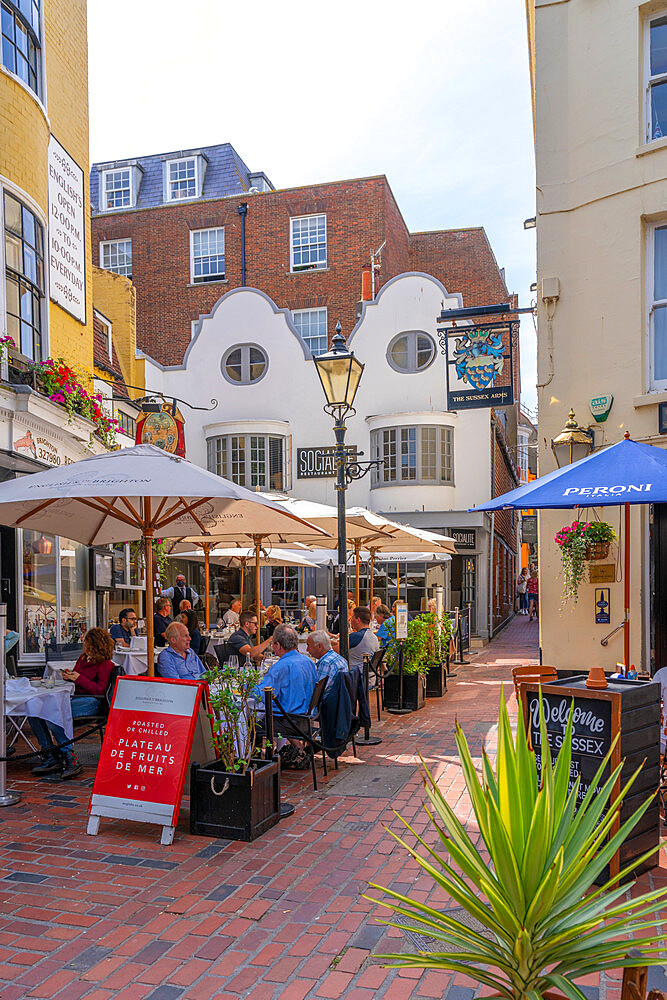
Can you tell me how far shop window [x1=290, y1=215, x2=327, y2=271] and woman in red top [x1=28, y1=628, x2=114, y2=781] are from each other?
2246 cm

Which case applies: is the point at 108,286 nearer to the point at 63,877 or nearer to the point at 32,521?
the point at 32,521

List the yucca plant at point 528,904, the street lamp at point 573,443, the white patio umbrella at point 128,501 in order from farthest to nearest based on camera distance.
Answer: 1. the street lamp at point 573,443
2. the white patio umbrella at point 128,501
3. the yucca plant at point 528,904

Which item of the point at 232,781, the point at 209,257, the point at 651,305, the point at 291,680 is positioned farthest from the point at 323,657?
the point at 209,257

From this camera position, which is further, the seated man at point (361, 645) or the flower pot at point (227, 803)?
the seated man at point (361, 645)

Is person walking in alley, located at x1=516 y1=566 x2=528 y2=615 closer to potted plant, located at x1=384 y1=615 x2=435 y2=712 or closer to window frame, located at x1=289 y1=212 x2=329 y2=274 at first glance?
window frame, located at x1=289 y1=212 x2=329 y2=274

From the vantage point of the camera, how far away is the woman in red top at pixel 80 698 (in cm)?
→ 736

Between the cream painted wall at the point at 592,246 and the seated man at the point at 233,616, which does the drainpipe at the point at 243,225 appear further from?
the cream painted wall at the point at 592,246

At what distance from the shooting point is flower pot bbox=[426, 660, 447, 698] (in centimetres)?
1205

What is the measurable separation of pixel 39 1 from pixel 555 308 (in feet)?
27.8

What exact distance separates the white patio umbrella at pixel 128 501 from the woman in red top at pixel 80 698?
3.96 feet

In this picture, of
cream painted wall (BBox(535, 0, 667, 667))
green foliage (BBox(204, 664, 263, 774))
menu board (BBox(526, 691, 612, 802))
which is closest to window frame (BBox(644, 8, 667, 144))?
cream painted wall (BBox(535, 0, 667, 667))

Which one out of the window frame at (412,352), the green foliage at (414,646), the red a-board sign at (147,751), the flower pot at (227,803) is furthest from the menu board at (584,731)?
the window frame at (412,352)

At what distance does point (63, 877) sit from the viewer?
191 inches

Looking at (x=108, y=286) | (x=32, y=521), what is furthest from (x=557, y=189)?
(x=108, y=286)
